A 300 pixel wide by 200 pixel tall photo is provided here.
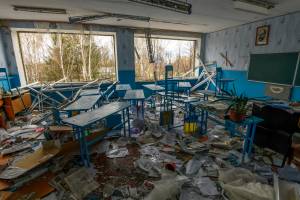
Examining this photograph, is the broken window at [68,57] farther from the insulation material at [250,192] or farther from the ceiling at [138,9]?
the insulation material at [250,192]

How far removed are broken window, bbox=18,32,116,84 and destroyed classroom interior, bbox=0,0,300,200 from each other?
1.3 inches

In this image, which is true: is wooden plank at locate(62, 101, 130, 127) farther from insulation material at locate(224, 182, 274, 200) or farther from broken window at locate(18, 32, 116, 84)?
broken window at locate(18, 32, 116, 84)

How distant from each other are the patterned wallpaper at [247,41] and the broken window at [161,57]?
77 centimetres

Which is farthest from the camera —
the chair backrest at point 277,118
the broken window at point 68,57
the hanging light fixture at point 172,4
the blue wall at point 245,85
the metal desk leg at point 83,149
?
the broken window at point 68,57

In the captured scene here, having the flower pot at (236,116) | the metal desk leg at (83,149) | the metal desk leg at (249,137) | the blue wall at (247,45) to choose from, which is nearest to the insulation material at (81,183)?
the metal desk leg at (83,149)

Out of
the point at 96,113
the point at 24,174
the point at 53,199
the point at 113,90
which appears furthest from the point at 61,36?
the point at 53,199

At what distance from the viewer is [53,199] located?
5.48 ft

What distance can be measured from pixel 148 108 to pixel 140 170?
2747 millimetres

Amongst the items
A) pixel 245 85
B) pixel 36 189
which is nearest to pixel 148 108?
pixel 245 85

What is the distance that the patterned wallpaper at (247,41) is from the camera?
3.90 meters

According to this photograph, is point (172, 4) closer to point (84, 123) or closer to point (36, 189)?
point (84, 123)

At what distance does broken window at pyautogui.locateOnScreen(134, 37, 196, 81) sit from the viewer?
599 cm

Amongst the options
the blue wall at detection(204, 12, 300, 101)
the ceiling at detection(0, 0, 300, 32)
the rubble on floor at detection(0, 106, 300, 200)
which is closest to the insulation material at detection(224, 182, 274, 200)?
the rubble on floor at detection(0, 106, 300, 200)

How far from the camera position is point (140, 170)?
212 cm
